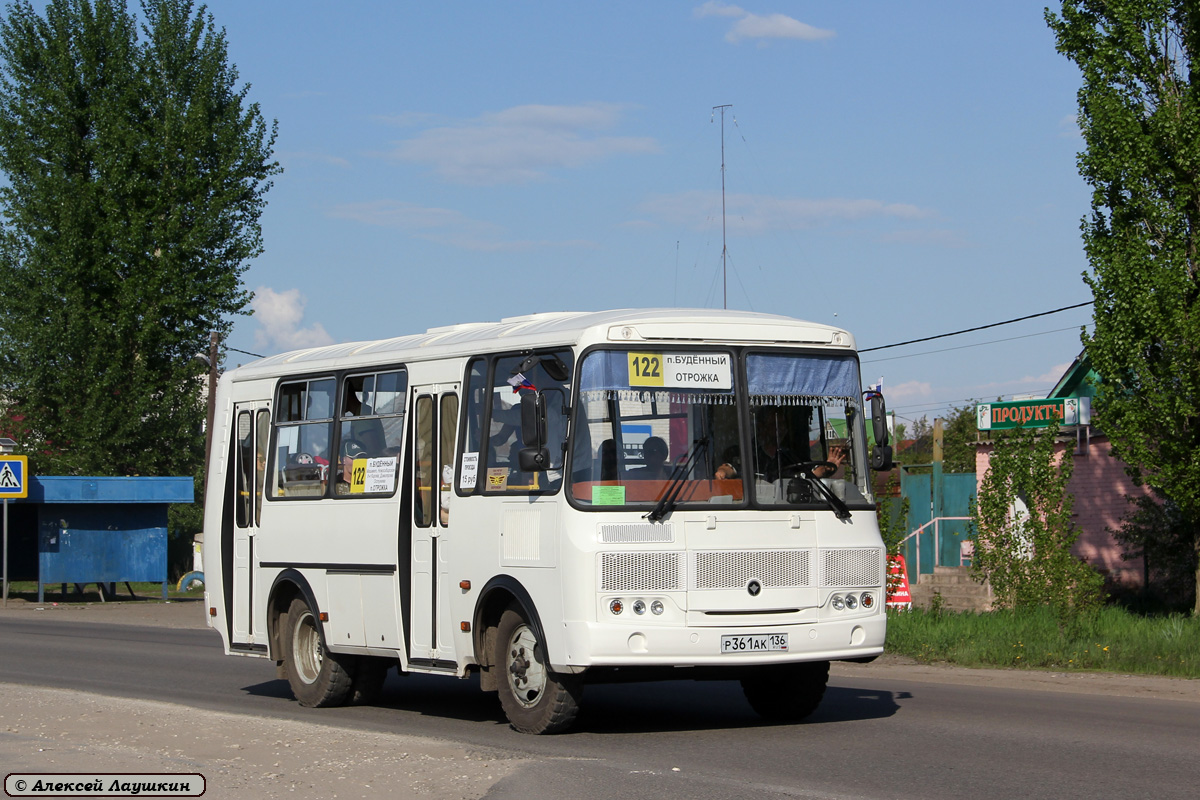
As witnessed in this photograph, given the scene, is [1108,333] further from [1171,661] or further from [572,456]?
[572,456]

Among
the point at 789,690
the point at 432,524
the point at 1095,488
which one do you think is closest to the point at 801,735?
the point at 789,690

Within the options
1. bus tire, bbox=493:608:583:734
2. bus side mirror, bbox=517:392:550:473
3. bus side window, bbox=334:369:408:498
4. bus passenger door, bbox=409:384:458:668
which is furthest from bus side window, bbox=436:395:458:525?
bus side mirror, bbox=517:392:550:473

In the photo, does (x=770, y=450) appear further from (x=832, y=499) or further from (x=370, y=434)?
(x=370, y=434)

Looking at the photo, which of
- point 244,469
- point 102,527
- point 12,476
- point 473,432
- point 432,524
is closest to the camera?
point 473,432

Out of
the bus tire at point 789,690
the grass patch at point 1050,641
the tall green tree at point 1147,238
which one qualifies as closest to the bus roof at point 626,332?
the bus tire at point 789,690

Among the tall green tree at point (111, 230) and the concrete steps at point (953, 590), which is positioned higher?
the tall green tree at point (111, 230)

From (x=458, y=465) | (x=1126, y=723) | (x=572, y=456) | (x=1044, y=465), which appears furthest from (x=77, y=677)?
(x=1044, y=465)

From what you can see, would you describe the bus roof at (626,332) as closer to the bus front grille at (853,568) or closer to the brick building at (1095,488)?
the bus front grille at (853,568)

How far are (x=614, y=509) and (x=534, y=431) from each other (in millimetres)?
759

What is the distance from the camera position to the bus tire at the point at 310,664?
13.2m

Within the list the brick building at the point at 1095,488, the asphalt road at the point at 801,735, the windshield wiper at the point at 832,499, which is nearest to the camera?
the asphalt road at the point at 801,735

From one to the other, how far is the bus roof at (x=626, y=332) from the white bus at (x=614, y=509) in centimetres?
2

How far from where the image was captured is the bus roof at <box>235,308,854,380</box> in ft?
34.8

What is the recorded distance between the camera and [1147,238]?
22.1 meters
